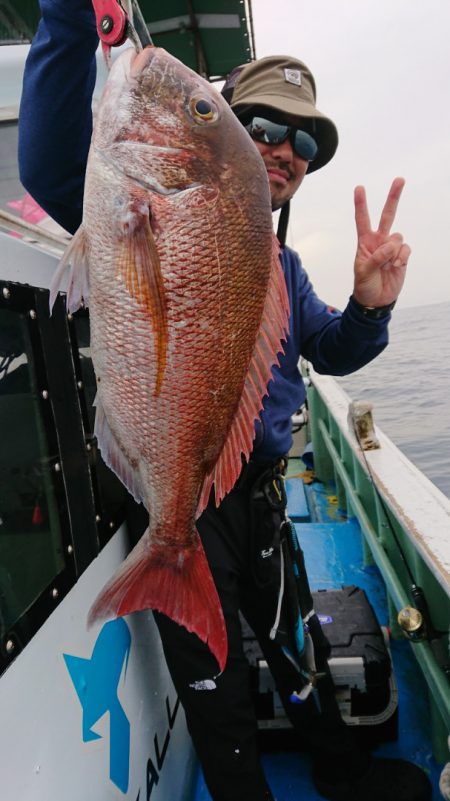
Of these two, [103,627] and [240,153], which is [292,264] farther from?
[103,627]

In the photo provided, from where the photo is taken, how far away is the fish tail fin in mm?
1125

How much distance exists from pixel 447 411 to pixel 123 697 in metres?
11.6

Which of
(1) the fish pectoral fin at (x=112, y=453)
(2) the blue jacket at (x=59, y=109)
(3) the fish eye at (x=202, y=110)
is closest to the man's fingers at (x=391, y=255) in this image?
(3) the fish eye at (x=202, y=110)

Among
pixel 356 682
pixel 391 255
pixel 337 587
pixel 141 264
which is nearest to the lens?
pixel 141 264

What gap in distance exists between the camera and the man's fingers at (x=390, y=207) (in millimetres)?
1622

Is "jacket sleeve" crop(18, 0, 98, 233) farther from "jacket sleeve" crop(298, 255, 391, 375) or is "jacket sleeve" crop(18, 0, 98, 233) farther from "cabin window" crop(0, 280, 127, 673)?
"jacket sleeve" crop(298, 255, 391, 375)

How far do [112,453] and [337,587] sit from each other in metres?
2.59

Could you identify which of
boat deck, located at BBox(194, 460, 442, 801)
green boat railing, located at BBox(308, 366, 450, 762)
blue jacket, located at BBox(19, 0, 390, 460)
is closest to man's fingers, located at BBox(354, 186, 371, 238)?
blue jacket, located at BBox(19, 0, 390, 460)

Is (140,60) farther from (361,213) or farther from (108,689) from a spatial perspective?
(108,689)

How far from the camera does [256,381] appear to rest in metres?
1.14

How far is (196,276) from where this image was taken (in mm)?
973

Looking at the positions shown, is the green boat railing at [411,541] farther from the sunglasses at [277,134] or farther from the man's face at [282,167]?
the sunglasses at [277,134]

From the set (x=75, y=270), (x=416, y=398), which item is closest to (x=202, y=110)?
(x=75, y=270)

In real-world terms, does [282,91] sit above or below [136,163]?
above
